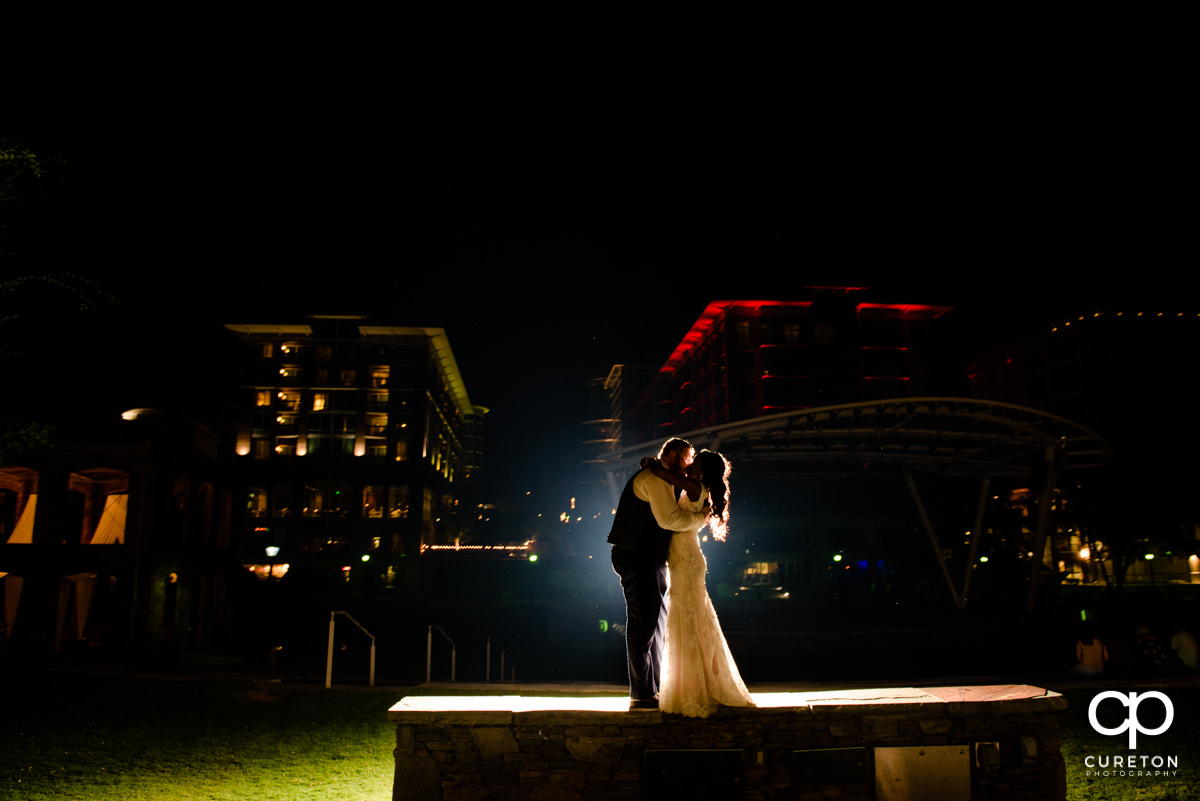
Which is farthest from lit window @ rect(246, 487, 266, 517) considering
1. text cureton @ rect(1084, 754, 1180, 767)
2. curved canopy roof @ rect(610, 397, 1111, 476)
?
text cureton @ rect(1084, 754, 1180, 767)

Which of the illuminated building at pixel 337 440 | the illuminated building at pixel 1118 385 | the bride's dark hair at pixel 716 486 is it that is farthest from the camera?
the illuminated building at pixel 337 440

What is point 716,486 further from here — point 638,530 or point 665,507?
point 638,530

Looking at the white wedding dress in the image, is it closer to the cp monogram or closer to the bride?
the bride

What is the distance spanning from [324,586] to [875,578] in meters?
37.2

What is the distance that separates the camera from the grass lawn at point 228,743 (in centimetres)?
722

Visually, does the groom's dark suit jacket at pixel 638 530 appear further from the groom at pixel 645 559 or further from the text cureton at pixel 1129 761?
the text cureton at pixel 1129 761

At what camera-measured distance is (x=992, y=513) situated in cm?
4719

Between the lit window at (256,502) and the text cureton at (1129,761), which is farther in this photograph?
the lit window at (256,502)

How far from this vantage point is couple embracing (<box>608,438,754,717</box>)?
557 centimetres

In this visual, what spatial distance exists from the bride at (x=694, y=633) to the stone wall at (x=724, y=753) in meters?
0.15

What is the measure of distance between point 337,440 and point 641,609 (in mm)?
58023

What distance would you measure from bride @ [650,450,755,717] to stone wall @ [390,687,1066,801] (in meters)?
0.15

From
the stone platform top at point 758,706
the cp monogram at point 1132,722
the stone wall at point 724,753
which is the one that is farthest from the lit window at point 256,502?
the cp monogram at point 1132,722

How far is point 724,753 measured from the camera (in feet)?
18.1
